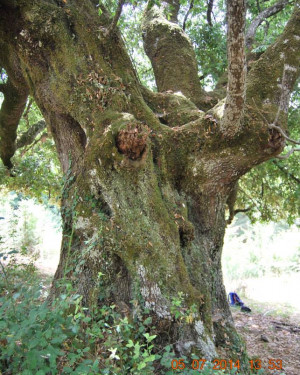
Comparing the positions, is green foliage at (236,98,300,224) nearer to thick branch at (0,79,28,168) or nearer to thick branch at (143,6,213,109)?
thick branch at (143,6,213,109)

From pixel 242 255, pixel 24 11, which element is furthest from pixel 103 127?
pixel 242 255

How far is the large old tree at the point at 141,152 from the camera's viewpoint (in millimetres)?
2561

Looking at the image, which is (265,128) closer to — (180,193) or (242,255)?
(180,193)

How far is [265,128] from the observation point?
10.3 feet

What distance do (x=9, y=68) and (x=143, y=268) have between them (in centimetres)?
301

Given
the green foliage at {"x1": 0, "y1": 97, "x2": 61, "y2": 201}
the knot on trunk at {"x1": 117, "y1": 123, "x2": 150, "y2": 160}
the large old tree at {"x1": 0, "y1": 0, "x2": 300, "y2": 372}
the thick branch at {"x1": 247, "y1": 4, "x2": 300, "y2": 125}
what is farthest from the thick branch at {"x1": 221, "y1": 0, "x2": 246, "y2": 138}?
the green foliage at {"x1": 0, "y1": 97, "x2": 61, "y2": 201}

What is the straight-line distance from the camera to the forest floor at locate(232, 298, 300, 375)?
3.73 m

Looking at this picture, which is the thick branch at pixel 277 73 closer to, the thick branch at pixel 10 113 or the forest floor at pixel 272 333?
the forest floor at pixel 272 333

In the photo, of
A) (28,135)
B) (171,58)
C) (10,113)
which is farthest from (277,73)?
(28,135)

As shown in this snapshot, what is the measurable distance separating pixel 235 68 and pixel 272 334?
421 cm

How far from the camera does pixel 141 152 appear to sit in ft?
8.96

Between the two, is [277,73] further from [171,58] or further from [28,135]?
[28,135]

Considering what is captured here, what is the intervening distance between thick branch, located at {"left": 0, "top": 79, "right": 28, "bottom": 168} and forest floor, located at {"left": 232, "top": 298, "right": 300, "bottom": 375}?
15.2ft

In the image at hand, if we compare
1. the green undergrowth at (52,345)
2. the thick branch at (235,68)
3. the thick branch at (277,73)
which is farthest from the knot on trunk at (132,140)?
the thick branch at (277,73)
